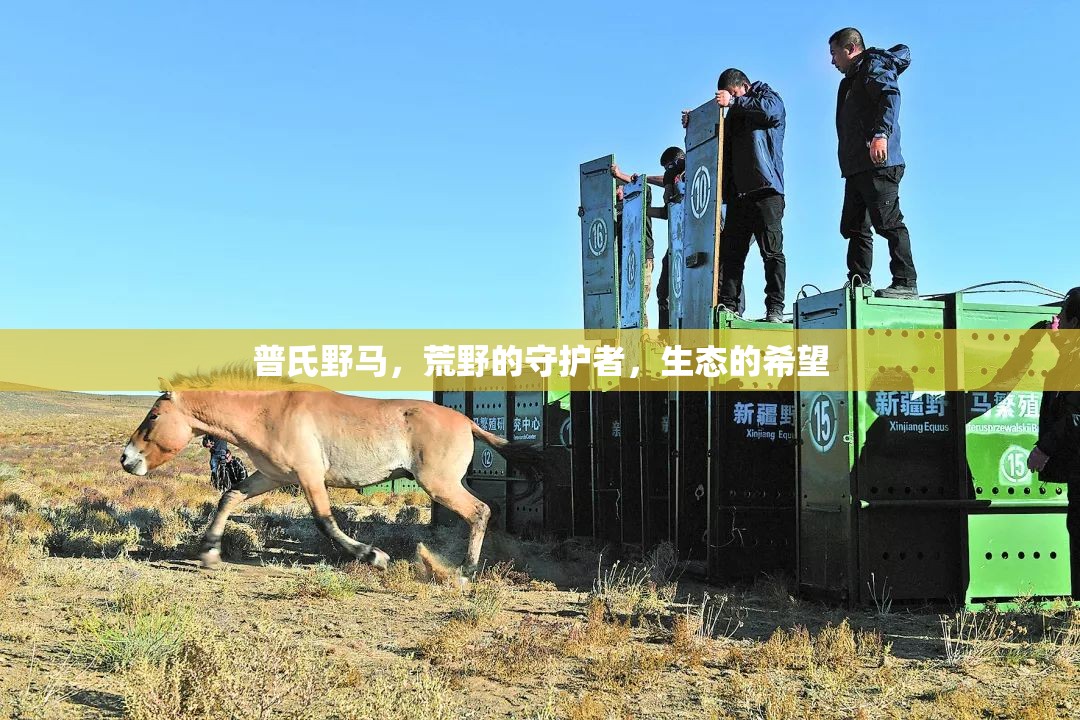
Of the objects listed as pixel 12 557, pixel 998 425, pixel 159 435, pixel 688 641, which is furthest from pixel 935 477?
pixel 12 557

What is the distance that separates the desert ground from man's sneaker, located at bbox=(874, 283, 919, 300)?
2.56m

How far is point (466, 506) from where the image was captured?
11141 mm

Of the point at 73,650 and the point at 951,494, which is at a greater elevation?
the point at 951,494

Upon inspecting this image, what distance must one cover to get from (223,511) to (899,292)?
7268mm

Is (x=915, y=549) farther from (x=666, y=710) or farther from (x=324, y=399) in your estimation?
(x=324, y=399)

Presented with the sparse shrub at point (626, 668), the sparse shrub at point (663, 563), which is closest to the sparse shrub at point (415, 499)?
the sparse shrub at point (663, 563)

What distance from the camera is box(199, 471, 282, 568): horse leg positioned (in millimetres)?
11242

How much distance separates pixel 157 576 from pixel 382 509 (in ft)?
34.4

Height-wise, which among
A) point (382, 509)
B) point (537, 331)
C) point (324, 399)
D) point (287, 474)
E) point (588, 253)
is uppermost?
point (588, 253)

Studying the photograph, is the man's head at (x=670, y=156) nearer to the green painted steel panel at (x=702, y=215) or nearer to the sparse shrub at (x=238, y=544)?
the green painted steel panel at (x=702, y=215)

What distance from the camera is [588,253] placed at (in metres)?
14.5

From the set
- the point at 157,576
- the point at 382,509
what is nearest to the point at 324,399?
the point at 157,576

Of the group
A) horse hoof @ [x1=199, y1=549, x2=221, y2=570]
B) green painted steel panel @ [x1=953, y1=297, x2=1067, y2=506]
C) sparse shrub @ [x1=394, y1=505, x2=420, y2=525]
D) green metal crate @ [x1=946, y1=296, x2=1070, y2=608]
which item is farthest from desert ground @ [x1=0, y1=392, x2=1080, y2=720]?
sparse shrub @ [x1=394, y1=505, x2=420, y2=525]

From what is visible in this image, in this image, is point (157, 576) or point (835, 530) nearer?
point (835, 530)
